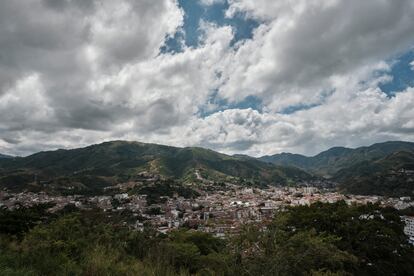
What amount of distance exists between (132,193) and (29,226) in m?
89.9

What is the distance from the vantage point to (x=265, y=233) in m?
8.70

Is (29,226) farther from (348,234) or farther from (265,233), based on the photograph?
(348,234)

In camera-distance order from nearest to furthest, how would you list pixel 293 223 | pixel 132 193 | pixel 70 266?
1. pixel 70 266
2. pixel 293 223
3. pixel 132 193

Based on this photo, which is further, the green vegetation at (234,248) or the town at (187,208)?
the town at (187,208)

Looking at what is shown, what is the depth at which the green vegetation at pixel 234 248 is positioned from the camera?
6345 millimetres

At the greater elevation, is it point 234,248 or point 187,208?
point 234,248

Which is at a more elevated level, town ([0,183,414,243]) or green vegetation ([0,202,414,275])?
green vegetation ([0,202,414,275])

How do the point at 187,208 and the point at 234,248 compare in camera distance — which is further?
the point at 187,208

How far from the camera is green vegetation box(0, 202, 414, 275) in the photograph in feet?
20.8

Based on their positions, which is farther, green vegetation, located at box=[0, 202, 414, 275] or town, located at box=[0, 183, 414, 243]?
town, located at box=[0, 183, 414, 243]

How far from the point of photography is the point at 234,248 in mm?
9172

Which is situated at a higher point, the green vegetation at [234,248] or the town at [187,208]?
the green vegetation at [234,248]

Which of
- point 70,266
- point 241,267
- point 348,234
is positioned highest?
point 70,266

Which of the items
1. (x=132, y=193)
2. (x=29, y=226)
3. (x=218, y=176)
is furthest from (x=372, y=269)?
(x=218, y=176)
